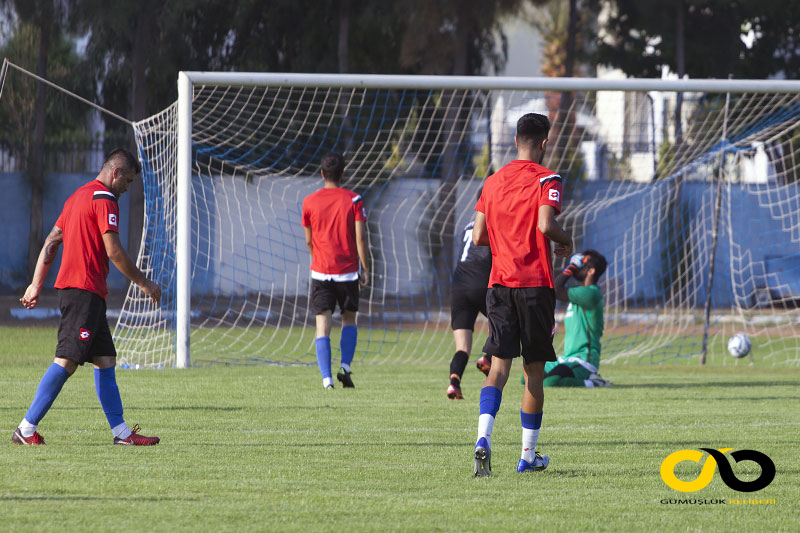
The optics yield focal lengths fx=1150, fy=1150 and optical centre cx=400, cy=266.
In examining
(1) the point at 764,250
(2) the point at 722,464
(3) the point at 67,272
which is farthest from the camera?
(1) the point at 764,250

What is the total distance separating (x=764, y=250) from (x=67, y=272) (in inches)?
756

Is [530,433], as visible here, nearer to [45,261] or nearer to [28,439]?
[28,439]

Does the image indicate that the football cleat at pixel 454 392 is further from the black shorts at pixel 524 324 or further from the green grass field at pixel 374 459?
the black shorts at pixel 524 324

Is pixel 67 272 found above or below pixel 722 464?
above

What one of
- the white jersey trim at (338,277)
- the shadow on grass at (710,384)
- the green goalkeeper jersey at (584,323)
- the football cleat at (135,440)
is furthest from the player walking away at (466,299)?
the football cleat at (135,440)

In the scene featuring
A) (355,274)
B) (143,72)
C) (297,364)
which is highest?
(143,72)

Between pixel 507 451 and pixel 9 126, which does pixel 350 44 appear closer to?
pixel 9 126

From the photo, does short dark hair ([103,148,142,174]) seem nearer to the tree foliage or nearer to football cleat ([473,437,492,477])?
football cleat ([473,437,492,477])

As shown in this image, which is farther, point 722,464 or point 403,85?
point 403,85

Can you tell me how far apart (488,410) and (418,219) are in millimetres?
16298

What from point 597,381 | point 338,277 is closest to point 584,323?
point 597,381

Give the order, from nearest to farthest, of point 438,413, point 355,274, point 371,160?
point 438,413 < point 355,274 < point 371,160

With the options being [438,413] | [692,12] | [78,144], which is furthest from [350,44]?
[438,413]

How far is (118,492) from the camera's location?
5.02m
